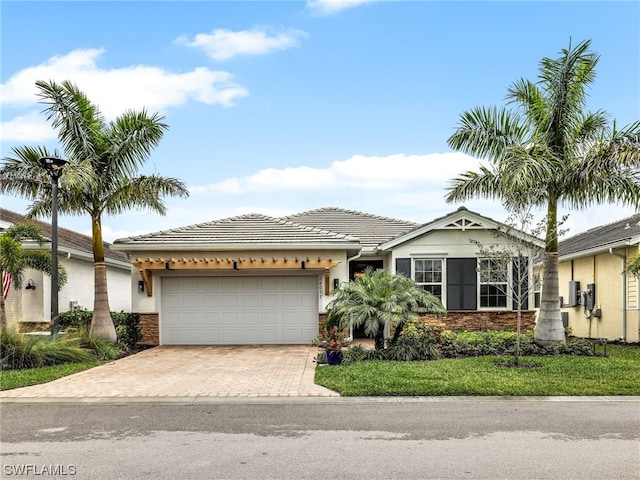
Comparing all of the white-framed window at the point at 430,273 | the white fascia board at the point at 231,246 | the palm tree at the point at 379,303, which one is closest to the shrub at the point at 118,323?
the white fascia board at the point at 231,246

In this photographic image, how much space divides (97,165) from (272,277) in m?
5.77

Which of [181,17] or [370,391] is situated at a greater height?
[181,17]

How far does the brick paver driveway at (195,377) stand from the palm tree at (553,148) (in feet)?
19.8

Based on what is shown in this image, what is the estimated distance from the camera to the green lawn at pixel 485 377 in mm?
8547

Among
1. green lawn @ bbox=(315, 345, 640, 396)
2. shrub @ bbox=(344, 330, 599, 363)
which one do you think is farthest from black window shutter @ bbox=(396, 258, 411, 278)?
green lawn @ bbox=(315, 345, 640, 396)

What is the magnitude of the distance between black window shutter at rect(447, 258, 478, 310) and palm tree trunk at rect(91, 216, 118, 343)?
974 centimetres

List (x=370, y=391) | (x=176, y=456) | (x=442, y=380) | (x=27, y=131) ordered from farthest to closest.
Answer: (x=27, y=131), (x=442, y=380), (x=370, y=391), (x=176, y=456)

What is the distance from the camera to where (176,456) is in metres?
5.53

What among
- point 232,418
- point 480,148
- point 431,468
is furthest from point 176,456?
point 480,148

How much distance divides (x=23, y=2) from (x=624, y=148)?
40.6 feet

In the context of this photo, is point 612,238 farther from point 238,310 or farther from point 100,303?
point 100,303

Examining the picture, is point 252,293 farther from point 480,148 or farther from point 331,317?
point 480,148

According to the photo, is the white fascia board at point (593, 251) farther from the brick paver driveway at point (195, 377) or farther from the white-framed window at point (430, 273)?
the brick paver driveway at point (195, 377)

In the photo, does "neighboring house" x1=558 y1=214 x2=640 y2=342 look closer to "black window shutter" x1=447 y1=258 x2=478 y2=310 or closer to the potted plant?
"black window shutter" x1=447 y1=258 x2=478 y2=310
